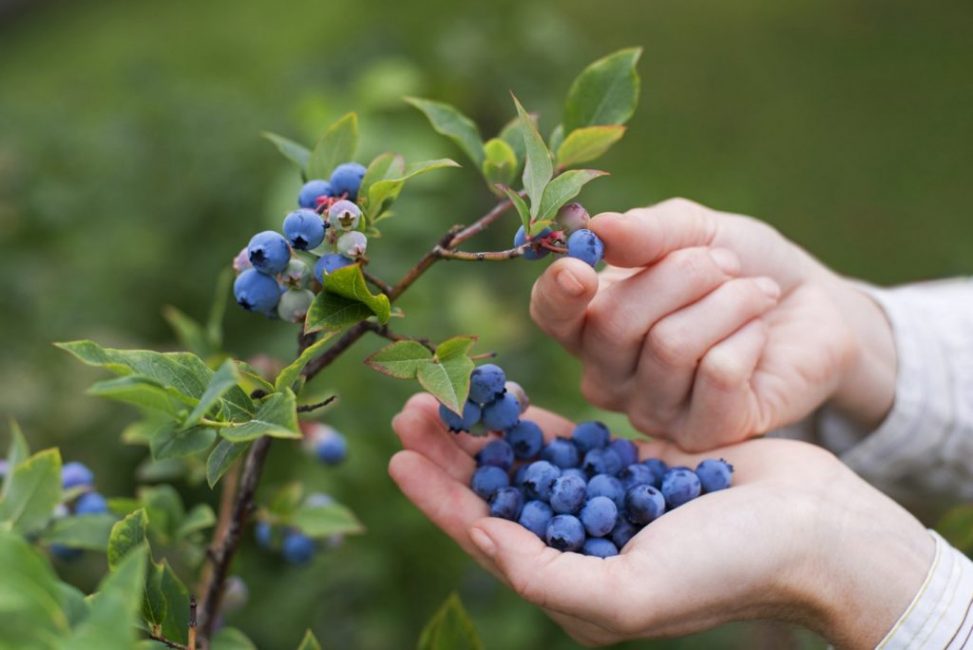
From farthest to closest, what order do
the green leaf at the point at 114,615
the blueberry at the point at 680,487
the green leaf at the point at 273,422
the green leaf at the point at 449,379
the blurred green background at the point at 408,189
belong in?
the blurred green background at the point at 408,189, the blueberry at the point at 680,487, the green leaf at the point at 449,379, the green leaf at the point at 273,422, the green leaf at the point at 114,615

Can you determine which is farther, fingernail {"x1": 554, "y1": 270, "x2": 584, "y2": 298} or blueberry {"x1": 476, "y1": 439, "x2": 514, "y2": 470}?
blueberry {"x1": 476, "y1": 439, "x2": 514, "y2": 470}

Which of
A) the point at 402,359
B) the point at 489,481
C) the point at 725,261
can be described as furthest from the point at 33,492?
the point at 725,261

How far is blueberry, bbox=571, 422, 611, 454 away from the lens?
118cm

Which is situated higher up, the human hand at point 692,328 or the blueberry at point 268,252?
the blueberry at point 268,252

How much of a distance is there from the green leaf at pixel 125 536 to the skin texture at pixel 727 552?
33 centimetres

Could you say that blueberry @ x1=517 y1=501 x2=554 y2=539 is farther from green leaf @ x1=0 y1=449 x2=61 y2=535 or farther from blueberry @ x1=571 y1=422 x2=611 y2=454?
green leaf @ x1=0 y1=449 x2=61 y2=535

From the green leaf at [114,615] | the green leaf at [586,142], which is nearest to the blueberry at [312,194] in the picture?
the green leaf at [586,142]

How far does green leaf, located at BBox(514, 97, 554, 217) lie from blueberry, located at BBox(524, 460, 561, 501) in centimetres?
31

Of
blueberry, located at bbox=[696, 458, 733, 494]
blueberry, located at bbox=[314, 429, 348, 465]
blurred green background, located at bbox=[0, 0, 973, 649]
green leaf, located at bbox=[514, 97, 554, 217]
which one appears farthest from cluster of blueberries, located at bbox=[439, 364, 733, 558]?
blurred green background, located at bbox=[0, 0, 973, 649]

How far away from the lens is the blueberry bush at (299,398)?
0.81m

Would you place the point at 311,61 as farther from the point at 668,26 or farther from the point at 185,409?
the point at 185,409

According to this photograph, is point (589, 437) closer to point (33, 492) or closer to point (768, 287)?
point (768, 287)

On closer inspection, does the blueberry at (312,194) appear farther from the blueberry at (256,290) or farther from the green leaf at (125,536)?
the green leaf at (125,536)

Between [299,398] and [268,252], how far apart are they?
7.1 inches
